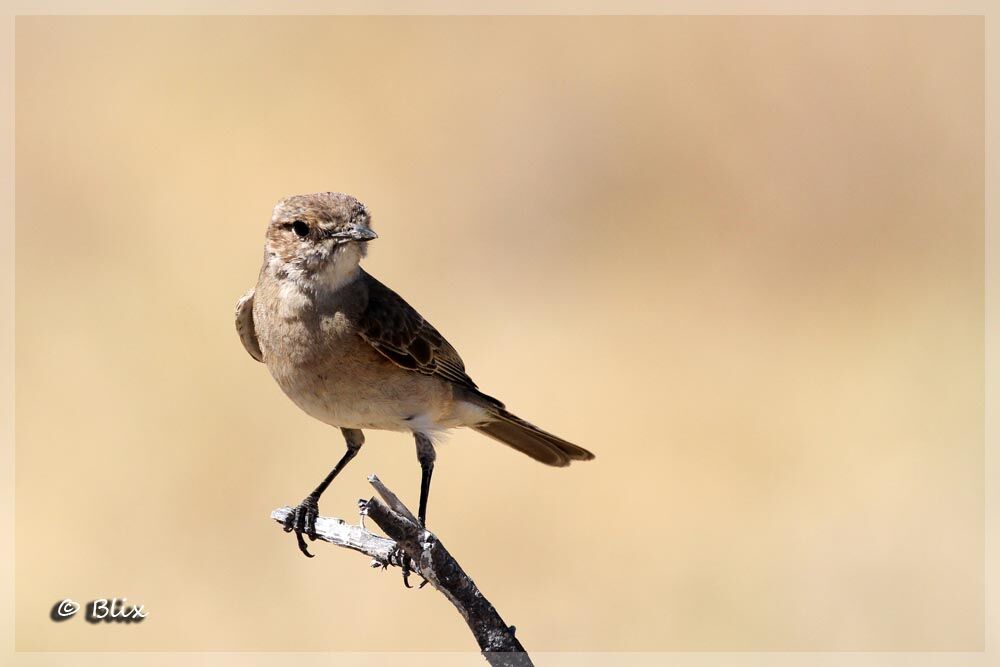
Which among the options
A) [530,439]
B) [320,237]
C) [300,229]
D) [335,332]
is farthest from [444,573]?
[530,439]

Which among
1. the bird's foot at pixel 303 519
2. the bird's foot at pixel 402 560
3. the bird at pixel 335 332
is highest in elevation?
the bird at pixel 335 332

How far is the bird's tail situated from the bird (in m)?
0.55

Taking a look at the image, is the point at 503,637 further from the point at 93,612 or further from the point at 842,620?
the point at 842,620

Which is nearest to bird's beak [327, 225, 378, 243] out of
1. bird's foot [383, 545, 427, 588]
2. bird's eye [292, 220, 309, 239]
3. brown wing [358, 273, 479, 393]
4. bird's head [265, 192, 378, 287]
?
bird's head [265, 192, 378, 287]

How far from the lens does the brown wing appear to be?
5773 millimetres

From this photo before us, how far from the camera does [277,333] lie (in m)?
5.71

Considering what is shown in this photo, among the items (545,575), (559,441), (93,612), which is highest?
(545,575)

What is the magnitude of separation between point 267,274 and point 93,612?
1926 mm

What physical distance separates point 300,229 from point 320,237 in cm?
13

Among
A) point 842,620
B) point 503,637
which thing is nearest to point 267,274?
point 503,637

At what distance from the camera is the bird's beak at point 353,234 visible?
5473 millimetres

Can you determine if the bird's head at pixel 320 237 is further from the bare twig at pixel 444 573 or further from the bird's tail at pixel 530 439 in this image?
the bare twig at pixel 444 573

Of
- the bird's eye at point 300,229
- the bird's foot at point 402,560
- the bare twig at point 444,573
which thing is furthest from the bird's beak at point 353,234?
the bare twig at point 444,573

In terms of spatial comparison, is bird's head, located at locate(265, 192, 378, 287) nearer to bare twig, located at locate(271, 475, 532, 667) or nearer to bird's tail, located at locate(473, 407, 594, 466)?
bird's tail, located at locate(473, 407, 594, 466)
